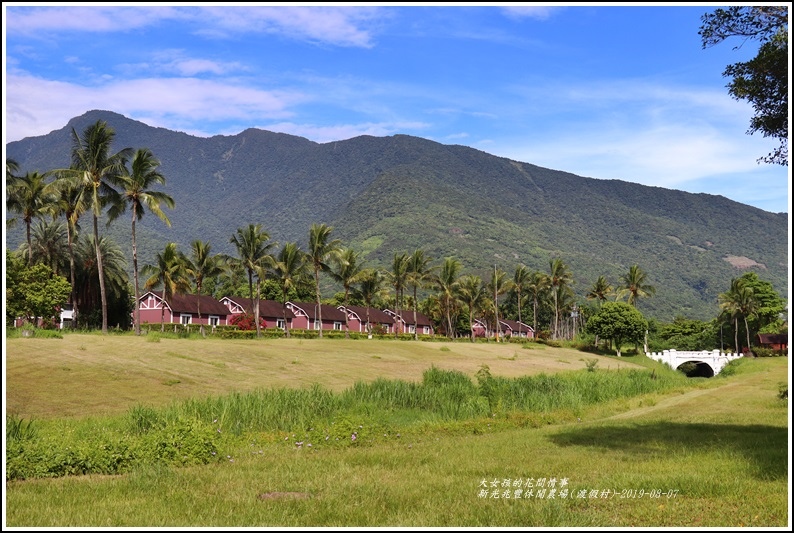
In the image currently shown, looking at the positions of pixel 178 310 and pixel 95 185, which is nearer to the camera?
pixel 95 185

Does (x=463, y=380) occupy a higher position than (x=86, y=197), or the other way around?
(x=86, y=197)

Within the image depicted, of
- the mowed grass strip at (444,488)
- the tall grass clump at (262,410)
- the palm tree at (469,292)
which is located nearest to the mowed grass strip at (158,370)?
the tall grass clump at (262,410)

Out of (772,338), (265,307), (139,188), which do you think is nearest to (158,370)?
(139,188)

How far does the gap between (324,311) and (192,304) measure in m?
26.6

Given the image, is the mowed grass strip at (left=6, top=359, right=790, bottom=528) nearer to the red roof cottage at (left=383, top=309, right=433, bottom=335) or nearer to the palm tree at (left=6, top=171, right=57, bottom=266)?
the palm tree at (left=6, top=171, right=57, bottom=266)

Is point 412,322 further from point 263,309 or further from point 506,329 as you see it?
point 263,309

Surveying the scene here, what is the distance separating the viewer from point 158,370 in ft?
117

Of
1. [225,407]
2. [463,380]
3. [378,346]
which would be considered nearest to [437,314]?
[378,346]

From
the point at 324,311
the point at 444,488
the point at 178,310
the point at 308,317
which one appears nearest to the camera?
the point at 444,488

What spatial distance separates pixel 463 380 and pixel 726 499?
22.3 m

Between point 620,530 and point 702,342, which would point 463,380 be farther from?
point 702,342

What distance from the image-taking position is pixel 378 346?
73125mm

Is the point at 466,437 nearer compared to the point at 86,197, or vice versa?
the point at 466,437

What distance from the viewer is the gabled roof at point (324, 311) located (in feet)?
416
